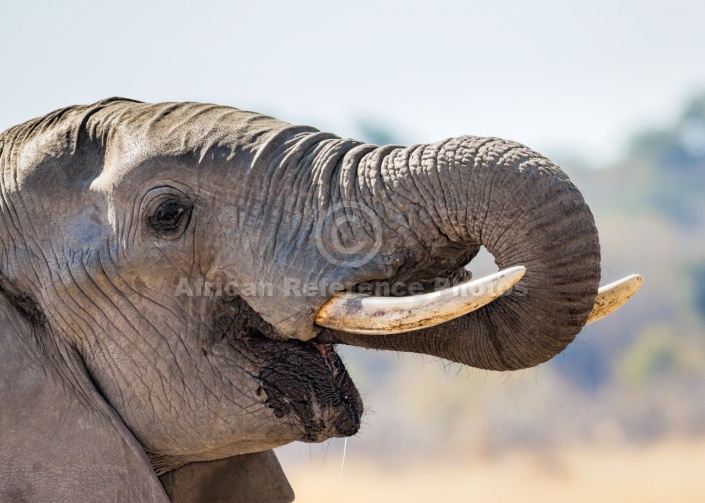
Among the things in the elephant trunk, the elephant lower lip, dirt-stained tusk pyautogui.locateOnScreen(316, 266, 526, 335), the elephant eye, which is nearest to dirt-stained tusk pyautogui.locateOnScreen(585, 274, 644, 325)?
the elephant trunk

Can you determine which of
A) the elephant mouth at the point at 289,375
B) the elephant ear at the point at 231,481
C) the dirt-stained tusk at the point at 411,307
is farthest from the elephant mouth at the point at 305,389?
the elephant ear at the point at 231,481

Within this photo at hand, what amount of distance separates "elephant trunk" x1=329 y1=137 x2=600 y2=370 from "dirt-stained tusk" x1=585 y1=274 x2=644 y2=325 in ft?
0.75

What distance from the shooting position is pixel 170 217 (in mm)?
3793

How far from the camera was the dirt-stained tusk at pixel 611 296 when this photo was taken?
3795 mm

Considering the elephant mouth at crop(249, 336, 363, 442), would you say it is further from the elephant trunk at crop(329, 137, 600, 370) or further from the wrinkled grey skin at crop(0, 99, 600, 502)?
the elephant trunk at crop(329, 137, 600, 370)

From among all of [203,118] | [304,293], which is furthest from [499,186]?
[203,118]

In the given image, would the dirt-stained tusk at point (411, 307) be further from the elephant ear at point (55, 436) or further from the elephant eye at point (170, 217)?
the elephant ear at point (55, 436)

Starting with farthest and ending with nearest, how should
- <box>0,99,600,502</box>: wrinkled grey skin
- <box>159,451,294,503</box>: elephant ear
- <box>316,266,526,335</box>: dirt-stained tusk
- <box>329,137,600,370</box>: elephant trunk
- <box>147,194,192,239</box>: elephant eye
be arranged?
<box>159,451,294,503</box>: elephant ear < <box>147,194,192,239</box>: elephant eye < <box>0,99,600,502</box>: wrinkled grey skin < <box>329,137,600,370</box>: elephant trunk < <box>316,266,526,335</box>: dirt-stained tusk

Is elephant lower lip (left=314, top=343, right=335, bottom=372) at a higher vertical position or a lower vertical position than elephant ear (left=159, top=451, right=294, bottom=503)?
higher

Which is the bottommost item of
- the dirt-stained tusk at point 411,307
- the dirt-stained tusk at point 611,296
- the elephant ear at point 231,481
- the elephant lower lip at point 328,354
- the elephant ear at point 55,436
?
the elephant ear at point 231,481

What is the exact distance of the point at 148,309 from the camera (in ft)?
12.6

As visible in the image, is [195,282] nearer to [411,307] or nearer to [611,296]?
[411,307]

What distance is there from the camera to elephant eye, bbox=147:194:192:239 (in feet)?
12.4

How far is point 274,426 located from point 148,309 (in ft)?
1.87
